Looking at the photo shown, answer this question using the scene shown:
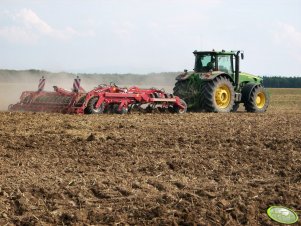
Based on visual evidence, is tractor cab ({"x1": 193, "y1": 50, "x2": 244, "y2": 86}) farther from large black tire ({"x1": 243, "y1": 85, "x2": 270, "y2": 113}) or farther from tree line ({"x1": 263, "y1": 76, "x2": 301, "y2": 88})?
tree line ({"x1": 263, "y1": 76, "x2": 301, "y2": 88})

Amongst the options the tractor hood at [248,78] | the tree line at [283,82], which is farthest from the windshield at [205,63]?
the tree line at [283,82]

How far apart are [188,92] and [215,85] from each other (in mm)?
952

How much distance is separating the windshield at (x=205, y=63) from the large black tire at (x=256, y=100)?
1639mm

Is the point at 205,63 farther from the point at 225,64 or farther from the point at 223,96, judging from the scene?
the point at 223,96

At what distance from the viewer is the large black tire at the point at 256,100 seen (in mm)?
16975

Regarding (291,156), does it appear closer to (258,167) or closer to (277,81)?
(258,167)

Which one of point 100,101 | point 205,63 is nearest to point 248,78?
point 205,63

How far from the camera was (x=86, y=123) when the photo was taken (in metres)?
11.6

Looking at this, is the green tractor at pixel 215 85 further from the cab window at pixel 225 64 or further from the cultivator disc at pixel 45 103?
the cultivator disc at pixel 45 103

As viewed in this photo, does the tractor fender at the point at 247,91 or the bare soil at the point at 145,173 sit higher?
the tractor fender at the point at 247,91

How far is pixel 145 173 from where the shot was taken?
23.3 feet

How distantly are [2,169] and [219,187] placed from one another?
293 cm

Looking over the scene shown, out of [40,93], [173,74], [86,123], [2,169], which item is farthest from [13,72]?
[2,169]

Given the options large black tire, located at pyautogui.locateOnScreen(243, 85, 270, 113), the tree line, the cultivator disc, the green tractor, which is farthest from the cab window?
the tree line
